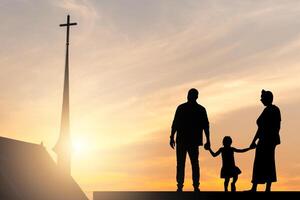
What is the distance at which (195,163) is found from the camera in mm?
17641

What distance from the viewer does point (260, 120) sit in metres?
17.6

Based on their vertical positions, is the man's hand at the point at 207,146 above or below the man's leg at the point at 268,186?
above

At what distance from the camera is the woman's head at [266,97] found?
1724 centimetres

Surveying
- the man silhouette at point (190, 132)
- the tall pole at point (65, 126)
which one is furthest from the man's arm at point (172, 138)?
the tall pole at point (65, 126)

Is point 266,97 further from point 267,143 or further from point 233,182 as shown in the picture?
point 233,182

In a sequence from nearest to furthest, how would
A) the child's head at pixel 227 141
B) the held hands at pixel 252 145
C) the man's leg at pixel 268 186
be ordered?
the man's leg at pixel 268 186
the held hands at pixel 252 145
the child's head at pixel 227 141

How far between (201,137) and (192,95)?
1.08m

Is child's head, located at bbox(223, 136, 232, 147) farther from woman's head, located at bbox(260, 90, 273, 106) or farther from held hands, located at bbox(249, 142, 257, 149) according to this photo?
woman's head, located at bbox(260, 90, 273, 106)

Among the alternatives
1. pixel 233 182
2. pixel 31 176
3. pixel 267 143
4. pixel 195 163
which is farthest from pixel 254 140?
pixel 31 176

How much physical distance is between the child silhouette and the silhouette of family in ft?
0.89

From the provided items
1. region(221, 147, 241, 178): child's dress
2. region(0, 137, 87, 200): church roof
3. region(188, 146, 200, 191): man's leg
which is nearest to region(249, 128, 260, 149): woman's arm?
region(221, 147, 241, 178): child's dress

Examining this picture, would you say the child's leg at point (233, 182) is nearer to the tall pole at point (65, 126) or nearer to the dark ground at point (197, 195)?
the dark ground at point (197, 195)

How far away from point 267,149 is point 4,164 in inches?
1565

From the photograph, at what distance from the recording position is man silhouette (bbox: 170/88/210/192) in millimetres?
17641
